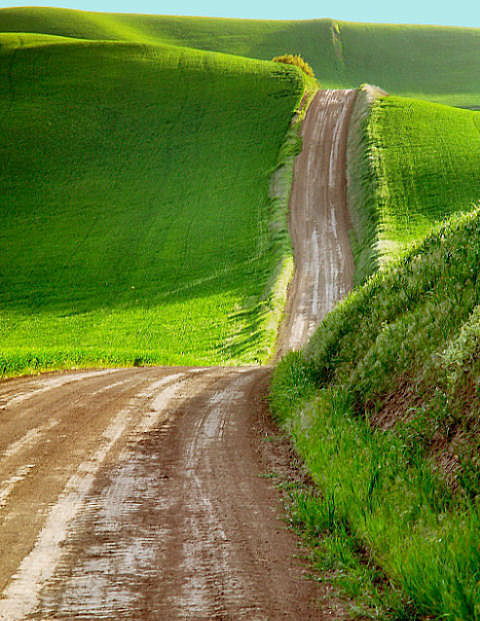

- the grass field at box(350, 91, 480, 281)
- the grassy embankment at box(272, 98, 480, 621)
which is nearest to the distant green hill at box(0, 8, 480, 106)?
the grass field at box(350, 91, 480, 281)

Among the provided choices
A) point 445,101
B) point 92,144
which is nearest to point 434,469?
point 92,144

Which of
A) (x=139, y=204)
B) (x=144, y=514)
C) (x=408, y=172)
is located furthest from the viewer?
(x=139, y=204)

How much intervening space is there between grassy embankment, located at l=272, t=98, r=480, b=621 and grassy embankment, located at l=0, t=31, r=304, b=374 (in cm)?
988

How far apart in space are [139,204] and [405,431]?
135 feet

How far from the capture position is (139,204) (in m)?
44.9

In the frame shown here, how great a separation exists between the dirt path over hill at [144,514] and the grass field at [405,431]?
1.62ft

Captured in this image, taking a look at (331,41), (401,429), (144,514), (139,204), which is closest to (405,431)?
(401,429)

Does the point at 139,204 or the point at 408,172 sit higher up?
the point at 139,204

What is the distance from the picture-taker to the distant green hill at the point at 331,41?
102m

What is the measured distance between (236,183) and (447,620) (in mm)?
44306

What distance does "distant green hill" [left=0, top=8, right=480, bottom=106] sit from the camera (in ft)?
334

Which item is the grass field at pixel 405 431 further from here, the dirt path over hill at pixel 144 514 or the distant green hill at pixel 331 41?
the distant green hill at pixel 331 41

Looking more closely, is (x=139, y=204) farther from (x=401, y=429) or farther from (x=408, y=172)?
(x=401, y=429)

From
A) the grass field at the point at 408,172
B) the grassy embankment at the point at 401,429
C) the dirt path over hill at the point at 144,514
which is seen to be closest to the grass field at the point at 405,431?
the grassy embankment at the point at 401,429
